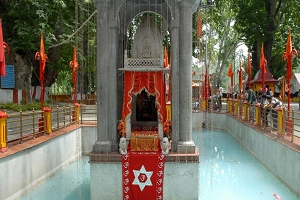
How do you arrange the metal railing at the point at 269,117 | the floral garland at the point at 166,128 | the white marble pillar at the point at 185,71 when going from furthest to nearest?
the metal railing at the point at 269,117, the floral garland at the point at 166,128, the white marble pillar at the point at 185,71

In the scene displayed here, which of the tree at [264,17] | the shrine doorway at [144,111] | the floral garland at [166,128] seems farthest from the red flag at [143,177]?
the tree at [264,17]

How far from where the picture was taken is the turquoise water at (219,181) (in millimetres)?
8258

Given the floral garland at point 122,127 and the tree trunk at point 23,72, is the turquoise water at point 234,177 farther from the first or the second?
the tree trunk at point 23,72

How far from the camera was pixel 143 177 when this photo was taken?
24.9 feet

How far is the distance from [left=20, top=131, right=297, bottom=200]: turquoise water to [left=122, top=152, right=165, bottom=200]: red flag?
49.9 inches

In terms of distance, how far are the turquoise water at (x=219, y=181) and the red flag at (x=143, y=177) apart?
4.16 ft

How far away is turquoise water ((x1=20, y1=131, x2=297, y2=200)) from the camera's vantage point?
8.26 m

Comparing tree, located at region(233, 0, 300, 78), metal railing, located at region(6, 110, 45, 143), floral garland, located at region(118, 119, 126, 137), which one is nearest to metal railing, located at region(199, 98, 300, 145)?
floral garland, located at region(118, 119, 126, 137)

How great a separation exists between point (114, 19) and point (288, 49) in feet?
19.4

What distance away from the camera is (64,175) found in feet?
34.3

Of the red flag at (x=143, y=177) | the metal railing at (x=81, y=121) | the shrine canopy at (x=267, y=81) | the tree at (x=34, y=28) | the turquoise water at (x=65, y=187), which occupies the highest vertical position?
the tree at (x=34, y=28)

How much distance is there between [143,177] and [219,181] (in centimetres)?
315

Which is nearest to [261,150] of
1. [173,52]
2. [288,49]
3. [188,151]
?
[288,49]

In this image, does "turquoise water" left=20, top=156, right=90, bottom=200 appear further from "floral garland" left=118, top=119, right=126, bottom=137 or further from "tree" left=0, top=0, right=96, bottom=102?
"tree" left=0, top=0, right=96, bottom=102
